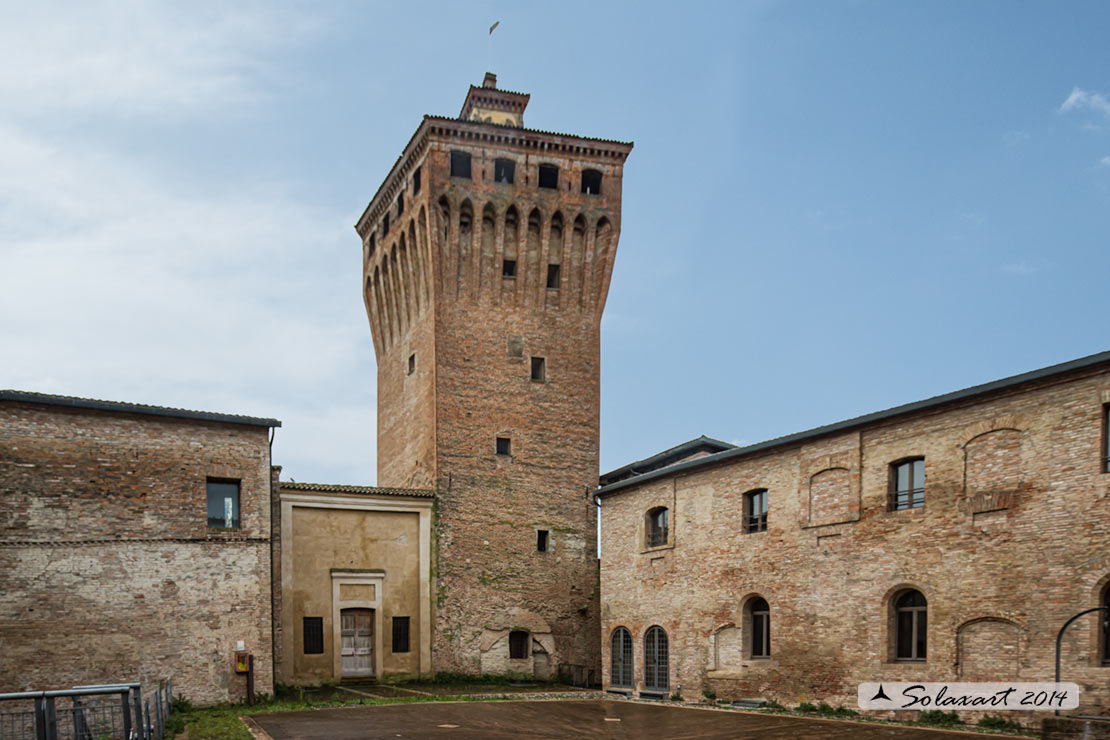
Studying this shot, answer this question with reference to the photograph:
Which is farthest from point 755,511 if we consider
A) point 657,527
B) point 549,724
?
point 549,724

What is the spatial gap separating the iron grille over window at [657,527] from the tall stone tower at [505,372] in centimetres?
522

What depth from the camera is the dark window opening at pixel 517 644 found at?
30.5m

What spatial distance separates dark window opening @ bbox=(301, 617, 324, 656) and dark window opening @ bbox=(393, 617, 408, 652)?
7.15 ft

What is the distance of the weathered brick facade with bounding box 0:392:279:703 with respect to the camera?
20.5m

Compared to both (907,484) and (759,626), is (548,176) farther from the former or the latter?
(907,484)

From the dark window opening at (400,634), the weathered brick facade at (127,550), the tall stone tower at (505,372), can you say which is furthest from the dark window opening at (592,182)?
the dark window opening at (400,634)

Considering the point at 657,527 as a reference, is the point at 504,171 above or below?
above

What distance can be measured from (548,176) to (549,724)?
64.5 ft

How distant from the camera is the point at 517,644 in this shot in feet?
101

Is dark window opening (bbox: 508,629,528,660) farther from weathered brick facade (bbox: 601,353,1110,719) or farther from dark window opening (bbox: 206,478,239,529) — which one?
dark window opening (bbox: 206,478,239,529)

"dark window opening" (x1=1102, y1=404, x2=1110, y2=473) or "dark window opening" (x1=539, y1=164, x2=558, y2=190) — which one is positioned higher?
"dark window opening" (x1=539, y1=164, x2=558, y2=190)

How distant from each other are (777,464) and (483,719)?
8.59 m

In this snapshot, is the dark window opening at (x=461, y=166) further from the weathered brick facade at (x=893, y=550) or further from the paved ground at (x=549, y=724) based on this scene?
the paved ground at (x=549, y=724)

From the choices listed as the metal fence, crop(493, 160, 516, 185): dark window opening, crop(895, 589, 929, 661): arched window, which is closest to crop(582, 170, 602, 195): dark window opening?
crop(493, 160, 516, 185): dark window opening
